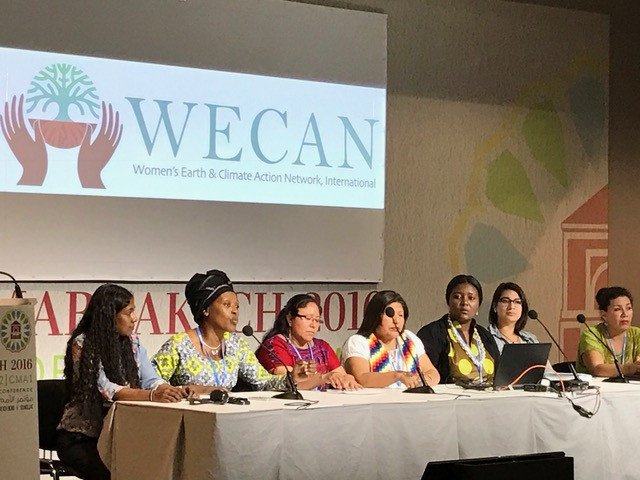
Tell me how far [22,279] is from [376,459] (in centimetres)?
216

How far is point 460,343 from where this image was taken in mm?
5273

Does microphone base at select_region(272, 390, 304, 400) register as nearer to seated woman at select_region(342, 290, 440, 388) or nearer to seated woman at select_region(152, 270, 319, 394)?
seated woman at select_region(152, 270, 319, 394)

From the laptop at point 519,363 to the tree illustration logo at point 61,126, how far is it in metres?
2.17

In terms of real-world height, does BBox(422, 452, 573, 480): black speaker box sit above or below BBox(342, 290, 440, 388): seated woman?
below

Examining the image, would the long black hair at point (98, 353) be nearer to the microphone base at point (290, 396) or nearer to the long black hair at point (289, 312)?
the microphone base at point (290, 396)

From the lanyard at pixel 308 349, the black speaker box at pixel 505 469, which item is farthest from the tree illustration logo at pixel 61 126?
the black speaker box at pixel 505 469

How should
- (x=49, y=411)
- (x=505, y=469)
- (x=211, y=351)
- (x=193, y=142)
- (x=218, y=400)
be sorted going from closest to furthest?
(x=505, y=469) < (x=218, y=400) < (x=49, y=411) < (x=211, y=351) < (x=193, y=142)

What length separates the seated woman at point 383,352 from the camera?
481cm

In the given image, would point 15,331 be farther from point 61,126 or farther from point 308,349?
point 61,126

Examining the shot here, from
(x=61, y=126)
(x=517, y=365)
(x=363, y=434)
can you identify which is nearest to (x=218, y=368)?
(x=363, y=434)

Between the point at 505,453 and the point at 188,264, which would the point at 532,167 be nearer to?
the point at 188,264

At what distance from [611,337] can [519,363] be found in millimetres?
1189

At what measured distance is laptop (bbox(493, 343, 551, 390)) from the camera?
14.9 feet

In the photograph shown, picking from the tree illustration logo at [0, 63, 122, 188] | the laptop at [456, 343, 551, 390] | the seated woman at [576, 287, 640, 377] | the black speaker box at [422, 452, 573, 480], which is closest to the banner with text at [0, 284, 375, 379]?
the tree illustration logo at [0, 63, 122, 188]
